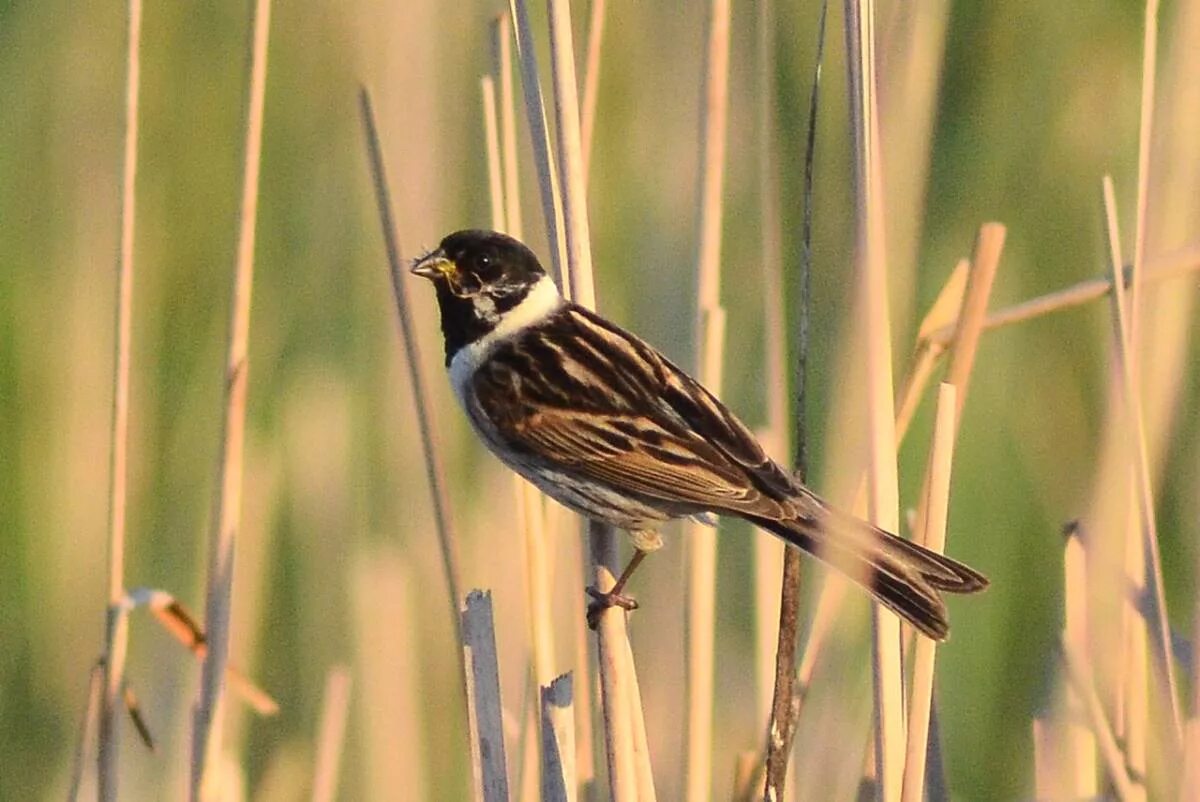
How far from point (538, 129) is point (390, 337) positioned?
1.31 metres

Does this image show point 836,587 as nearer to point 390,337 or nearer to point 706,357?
point 706,357

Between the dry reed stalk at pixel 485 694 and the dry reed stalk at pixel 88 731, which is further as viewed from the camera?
the dry reed stalk at pixel 88 731

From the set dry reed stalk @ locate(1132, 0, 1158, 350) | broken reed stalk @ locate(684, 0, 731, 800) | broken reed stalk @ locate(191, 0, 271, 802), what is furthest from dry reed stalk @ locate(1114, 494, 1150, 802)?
broken reed stalk @ locate(191, 0, 271, 802)

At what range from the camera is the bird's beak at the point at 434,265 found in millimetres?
2994

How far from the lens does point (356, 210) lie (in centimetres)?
387

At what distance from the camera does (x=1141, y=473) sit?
8.16 ft

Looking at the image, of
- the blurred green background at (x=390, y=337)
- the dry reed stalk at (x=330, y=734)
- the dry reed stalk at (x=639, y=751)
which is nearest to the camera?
the dry reed stalk at (x=639, y=751)

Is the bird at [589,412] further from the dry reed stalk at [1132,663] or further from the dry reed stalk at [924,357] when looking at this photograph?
the dry reed stalk at [1132,663]

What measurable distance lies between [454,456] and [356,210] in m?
0.61

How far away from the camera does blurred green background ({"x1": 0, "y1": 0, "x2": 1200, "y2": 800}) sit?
350 centimetres

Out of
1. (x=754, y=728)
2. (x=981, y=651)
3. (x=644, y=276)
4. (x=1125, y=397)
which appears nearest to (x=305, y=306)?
(x=644, y=276)

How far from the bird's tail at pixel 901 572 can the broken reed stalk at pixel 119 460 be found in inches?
43.8

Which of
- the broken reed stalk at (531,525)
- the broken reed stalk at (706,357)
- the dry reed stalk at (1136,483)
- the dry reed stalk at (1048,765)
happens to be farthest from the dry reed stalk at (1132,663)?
the broken reed stalk at (531,525)

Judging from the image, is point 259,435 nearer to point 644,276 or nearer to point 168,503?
point 168,503
